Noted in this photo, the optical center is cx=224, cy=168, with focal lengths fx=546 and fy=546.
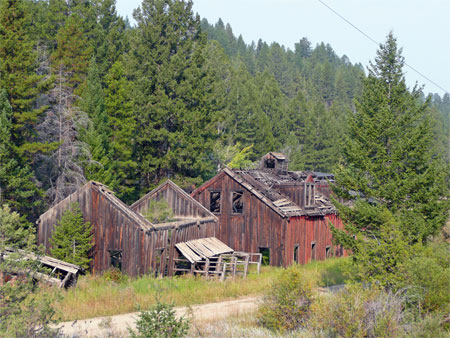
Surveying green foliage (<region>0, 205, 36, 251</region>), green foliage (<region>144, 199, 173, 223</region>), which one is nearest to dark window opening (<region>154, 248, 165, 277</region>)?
green foliage (<region>144, 199, 173, 223</region>)

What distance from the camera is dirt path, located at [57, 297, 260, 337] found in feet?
55.4

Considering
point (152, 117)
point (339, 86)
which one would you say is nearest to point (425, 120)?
point (152, 117)

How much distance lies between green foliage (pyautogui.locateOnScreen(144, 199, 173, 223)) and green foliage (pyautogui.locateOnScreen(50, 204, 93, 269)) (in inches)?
219

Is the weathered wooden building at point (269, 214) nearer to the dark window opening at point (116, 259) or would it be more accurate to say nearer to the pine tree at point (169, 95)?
the dark window opening at point (116, 259)

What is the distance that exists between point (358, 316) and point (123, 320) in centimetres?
891

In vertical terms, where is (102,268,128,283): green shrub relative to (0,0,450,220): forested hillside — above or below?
below

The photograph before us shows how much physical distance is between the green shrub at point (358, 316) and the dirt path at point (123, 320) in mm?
3932

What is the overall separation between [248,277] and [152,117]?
20.9m

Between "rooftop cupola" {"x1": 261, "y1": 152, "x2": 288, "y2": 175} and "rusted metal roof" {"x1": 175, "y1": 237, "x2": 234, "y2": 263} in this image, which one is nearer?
"rusted metal roof" {"x1": 175, "y1": 237, "x2": 234, "y2": 263}

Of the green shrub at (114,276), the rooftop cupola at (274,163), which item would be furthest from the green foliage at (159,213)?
the rooftop cupola at (274,163)

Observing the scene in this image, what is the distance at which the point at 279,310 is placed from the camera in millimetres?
17484

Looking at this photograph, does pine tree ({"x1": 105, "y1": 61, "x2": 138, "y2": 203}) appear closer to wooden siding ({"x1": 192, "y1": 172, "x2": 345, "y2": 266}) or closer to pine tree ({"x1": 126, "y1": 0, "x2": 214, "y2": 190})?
pine tree ({"x1": 126, "y1": 0, "x2": 214, "y2": 190})

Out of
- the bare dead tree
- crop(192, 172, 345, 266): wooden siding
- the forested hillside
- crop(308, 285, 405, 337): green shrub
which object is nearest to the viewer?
crop(308, 285, 405, 337): green shrub

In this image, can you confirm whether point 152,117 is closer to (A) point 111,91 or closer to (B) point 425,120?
(A) point 111,91
